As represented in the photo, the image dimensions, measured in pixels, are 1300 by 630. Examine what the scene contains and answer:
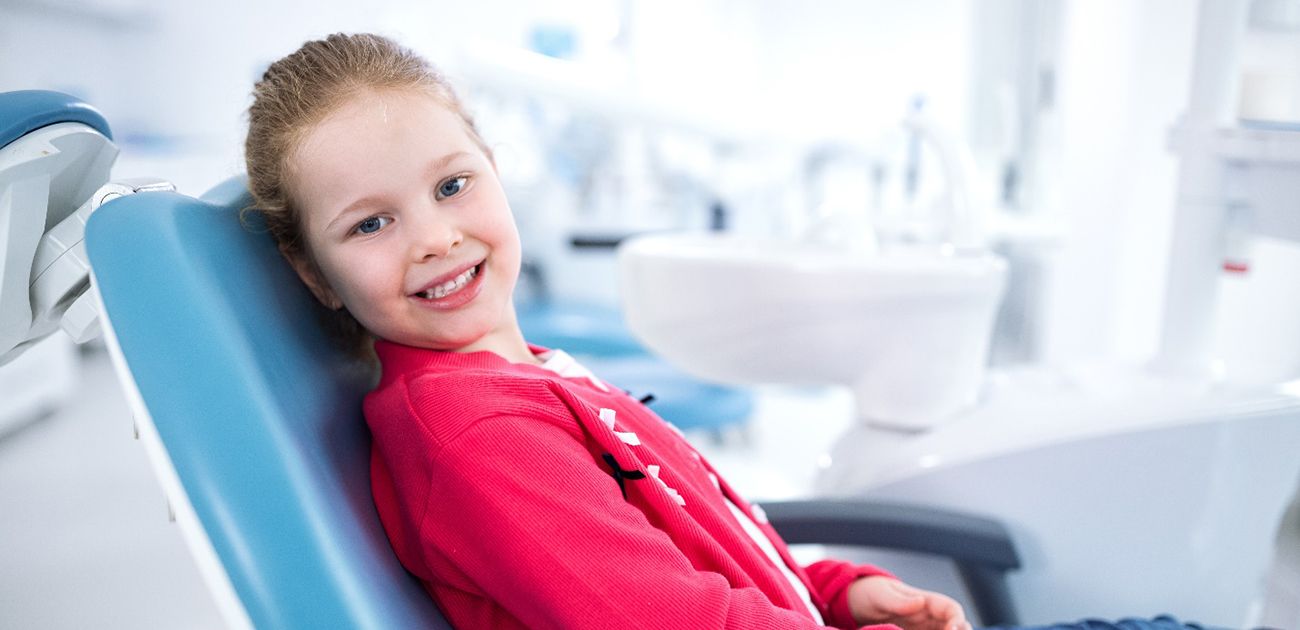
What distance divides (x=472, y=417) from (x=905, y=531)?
0.59 m

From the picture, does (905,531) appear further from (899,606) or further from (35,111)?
(35,111)

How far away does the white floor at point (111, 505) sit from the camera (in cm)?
121

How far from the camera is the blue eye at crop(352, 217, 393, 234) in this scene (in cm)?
69

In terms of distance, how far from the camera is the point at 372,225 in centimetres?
69

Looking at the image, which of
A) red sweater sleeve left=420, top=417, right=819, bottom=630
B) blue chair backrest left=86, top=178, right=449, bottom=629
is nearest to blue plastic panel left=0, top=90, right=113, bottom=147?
blue chair backrest left=86, top=178, right=449, bottom=629

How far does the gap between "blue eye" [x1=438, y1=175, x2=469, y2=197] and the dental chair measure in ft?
0.46

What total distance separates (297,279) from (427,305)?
12 centimetres

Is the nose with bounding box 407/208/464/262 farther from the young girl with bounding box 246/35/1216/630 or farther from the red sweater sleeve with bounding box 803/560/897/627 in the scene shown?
the red sweater sleeve with bounding box 803/560/897/627

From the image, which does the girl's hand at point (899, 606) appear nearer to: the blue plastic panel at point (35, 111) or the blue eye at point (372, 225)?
A: the blue eye at point (372, 225)

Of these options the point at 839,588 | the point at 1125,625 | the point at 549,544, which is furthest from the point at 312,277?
the point at 1125,625

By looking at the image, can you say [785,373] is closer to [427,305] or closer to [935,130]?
[935,130]

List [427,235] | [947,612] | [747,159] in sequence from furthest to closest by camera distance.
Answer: [747,159] < [947,612] < [427,235]

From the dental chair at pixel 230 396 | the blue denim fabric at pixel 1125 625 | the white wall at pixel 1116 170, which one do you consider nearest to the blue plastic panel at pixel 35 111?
the dental chair at pixel 230 396

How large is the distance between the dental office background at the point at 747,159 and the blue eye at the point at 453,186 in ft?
0.68
